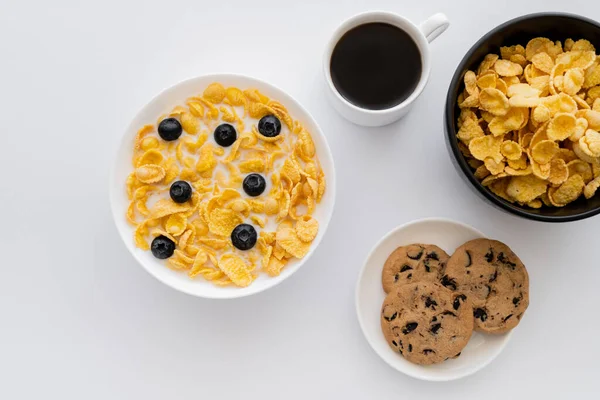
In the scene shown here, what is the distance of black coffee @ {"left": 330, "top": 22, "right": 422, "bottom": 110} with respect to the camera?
3.32 feet

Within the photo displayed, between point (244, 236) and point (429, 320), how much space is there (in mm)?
330

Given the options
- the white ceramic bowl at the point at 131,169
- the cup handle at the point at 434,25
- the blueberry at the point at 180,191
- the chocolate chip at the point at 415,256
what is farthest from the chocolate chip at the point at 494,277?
the blueberry at the point at 180,191

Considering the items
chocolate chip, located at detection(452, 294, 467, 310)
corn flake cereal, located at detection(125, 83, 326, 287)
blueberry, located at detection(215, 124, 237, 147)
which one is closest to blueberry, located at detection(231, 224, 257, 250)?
corn flake cereal, located at detection(125, 83, 326, 287)

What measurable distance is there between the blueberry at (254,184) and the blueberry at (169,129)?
0.43ft

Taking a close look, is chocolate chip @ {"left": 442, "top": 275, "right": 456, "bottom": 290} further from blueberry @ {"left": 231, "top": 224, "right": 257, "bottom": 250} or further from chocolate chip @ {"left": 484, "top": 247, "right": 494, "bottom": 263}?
blueberry @ {"left": 231, "top": 224, "right": 257, "bottom": 250}

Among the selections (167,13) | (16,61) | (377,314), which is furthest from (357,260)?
(16,61)

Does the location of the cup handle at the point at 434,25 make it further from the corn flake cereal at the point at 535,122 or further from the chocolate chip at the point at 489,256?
the chocolate chip at the point at 489,256

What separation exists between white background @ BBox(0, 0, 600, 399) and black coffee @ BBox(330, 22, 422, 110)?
11 centimetres

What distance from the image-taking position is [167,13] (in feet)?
3.72

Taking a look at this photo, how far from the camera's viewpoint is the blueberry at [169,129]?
1.03 m

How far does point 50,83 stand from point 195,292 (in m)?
0.45

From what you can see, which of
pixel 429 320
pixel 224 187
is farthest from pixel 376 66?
pixel 429 320

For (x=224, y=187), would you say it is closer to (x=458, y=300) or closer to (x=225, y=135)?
(x=225, y=135)

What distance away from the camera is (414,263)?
1100mm
